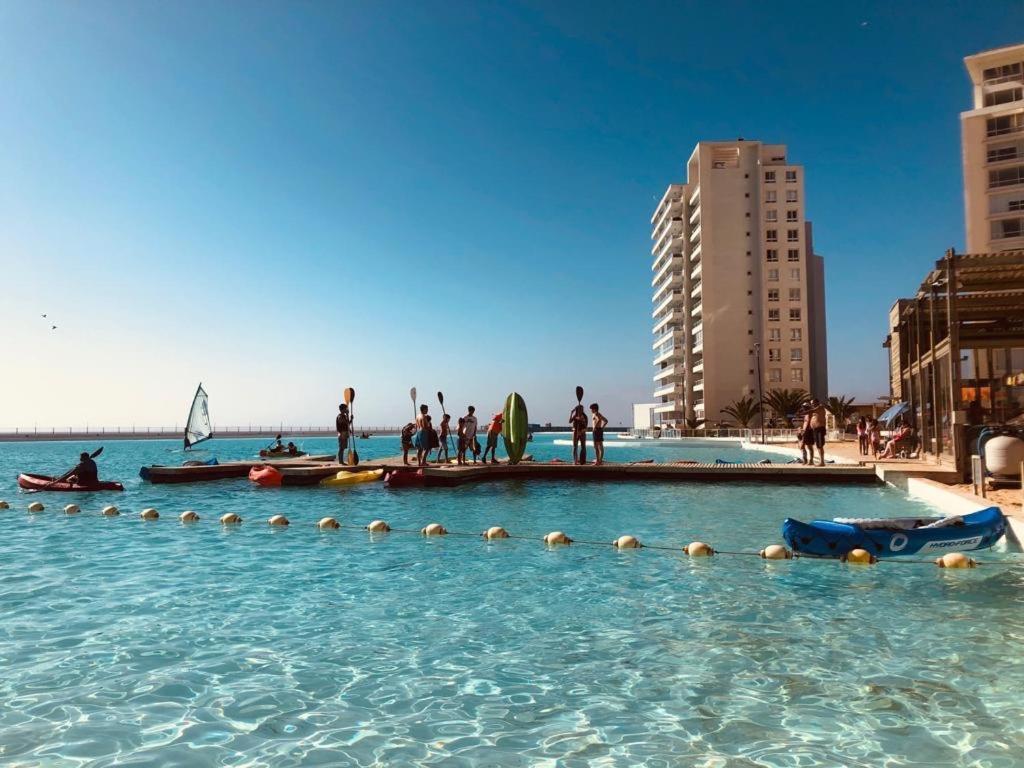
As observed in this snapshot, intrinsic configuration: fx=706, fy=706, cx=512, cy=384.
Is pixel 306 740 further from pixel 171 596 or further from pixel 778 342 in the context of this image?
pixel 778 342

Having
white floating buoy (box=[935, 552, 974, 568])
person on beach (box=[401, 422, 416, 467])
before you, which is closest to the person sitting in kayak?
person on beach (box=[401, 422, 416, 467])

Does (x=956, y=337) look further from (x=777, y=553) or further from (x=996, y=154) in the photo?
(x=996, y=154)

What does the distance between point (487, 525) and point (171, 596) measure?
7.02m

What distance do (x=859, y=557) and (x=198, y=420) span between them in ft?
154

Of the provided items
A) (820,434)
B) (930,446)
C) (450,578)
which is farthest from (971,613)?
(930,446)

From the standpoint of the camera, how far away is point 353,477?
77.3 feet

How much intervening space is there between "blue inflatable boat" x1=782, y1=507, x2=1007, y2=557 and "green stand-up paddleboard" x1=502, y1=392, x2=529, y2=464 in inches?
601

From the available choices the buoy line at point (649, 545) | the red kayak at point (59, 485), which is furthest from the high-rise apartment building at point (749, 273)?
the buoy line at point (649, 545)

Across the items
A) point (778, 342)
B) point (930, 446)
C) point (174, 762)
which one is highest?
point (778, 342)

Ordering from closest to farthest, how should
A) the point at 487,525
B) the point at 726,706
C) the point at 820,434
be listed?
1. the point at 726,706
2. the point at 487,525
3. the point at 820,434

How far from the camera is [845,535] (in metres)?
10.5

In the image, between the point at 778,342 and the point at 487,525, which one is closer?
the point at 487,525

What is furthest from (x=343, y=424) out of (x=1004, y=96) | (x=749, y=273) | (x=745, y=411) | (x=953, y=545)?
(x=749, y=273)

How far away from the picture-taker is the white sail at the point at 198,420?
4738 cm
